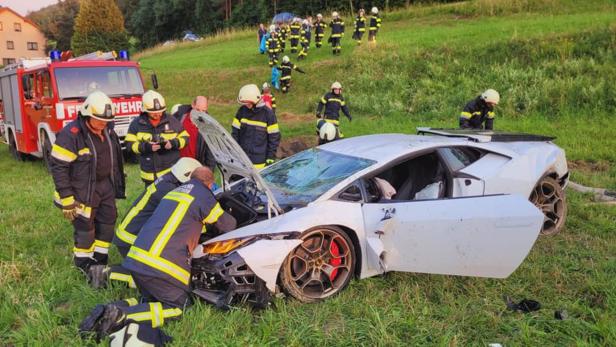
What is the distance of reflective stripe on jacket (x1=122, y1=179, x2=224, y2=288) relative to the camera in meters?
3.21

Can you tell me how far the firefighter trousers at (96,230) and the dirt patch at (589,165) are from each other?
7.03 meters

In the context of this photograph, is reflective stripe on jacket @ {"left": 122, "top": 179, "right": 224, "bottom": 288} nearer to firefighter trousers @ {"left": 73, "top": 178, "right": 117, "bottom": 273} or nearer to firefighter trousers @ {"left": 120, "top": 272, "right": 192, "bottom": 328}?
firefighter trousers @ {"left": 120, "top": 272, "right": 192, "bottom": 328}

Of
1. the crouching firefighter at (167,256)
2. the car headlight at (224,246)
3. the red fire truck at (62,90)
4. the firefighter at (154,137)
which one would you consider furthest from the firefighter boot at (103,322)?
the red fire truck at (62,90)

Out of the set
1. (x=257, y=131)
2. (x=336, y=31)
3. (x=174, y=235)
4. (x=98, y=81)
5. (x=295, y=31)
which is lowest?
(x=174, y=235)

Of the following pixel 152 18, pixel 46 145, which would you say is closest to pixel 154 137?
pixel 46 145

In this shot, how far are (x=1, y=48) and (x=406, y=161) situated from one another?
64.3 metres

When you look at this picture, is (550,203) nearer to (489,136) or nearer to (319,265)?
(489,136)

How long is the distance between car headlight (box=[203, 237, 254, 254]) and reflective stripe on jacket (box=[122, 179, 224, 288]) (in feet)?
0.33

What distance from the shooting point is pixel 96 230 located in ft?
14.9

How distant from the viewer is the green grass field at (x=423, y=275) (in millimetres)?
3150

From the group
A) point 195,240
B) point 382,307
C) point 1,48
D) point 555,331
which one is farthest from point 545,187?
point 1,48

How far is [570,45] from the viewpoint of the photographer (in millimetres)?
→ 13797

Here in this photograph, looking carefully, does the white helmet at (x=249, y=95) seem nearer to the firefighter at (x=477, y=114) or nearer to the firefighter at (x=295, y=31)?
the firefighter at (x=477, y=114)

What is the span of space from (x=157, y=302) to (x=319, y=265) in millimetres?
1129
